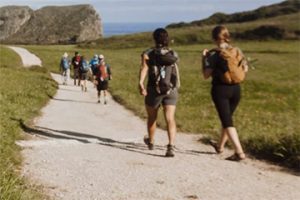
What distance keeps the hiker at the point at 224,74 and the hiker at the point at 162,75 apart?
2.80 feet

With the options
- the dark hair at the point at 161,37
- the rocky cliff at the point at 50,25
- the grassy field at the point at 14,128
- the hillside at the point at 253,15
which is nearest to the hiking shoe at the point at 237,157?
the dark hair at the point at 161,37

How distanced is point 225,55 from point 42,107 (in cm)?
928

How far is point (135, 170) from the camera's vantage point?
935 cm

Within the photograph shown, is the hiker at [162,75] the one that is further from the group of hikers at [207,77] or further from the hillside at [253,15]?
the hillside at [253,15]

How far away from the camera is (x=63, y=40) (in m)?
88.9

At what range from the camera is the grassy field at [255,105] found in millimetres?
11047

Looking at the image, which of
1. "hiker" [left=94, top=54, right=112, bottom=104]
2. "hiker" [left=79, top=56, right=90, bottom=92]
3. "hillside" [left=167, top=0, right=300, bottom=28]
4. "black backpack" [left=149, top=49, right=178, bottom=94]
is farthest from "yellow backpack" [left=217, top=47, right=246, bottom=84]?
"hillside" [left=167, top=0, right=300, bottom=28]

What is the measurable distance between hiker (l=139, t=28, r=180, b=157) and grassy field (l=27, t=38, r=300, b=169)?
159 centimetres

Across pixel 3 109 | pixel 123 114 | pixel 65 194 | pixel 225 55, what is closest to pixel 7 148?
pixel 65 194

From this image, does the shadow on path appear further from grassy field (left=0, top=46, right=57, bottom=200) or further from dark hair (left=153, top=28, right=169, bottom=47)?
dark hair (left=153, top=28, right=169, bottom=47)

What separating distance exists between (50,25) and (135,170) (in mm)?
81251

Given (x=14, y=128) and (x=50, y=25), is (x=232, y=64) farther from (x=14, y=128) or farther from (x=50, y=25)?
(x=50, y=25)

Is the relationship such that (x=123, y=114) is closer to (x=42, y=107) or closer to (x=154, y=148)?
(x=42, y=107)

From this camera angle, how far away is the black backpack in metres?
10.7
